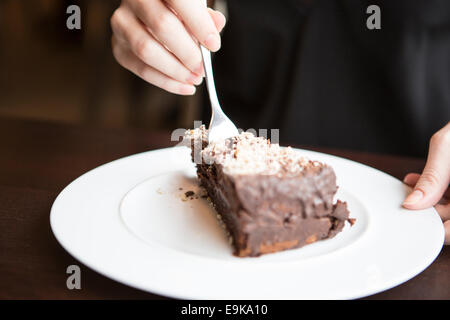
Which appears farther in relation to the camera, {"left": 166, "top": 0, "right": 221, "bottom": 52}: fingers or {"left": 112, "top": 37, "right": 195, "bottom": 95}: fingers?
{"left": 112, "top": 37, "right": 195, "bottom": 95}: fingers

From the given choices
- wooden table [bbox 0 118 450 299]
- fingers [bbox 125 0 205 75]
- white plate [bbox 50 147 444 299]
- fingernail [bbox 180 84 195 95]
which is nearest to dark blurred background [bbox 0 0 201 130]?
wooden table [bbox 0 118 450 299]

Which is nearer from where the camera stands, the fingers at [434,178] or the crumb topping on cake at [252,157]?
the crumb topping on cake at [252,157]

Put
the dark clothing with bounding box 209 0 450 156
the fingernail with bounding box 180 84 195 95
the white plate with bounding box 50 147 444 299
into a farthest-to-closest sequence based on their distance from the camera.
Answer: the dark clothing with bounding box 209 0 450 156 → the fingernail with bounding box 180 84 195 95 → the white plate with bounding box 50 147 444 299

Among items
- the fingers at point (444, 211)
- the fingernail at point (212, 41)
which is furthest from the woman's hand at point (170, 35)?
the fingers at point (444, 211)

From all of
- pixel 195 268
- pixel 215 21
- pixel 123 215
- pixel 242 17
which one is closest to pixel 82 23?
pixel 242 17

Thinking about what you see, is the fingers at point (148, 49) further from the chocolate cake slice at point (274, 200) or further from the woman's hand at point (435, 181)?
the woman's hand at point (435, 181)

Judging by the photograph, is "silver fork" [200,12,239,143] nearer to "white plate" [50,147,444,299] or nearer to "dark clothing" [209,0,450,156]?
"white plate" [50,147,444,299]

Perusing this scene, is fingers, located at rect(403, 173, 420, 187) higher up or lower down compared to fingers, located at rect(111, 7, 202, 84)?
lower down
